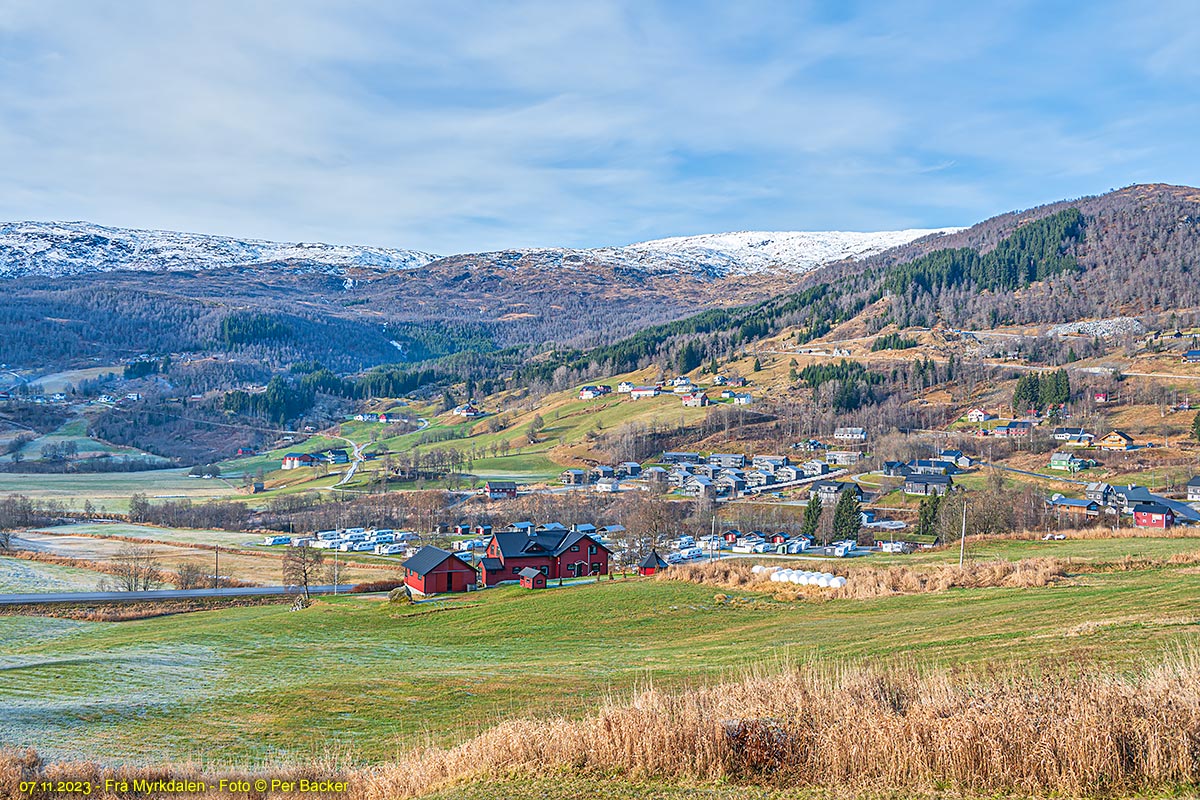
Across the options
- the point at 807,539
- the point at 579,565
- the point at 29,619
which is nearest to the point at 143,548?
the point at 29,619

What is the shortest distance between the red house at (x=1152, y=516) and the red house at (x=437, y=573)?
178 feet

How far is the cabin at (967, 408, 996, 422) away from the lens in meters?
129

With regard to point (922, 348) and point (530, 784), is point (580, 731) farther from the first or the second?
point (922, 348)

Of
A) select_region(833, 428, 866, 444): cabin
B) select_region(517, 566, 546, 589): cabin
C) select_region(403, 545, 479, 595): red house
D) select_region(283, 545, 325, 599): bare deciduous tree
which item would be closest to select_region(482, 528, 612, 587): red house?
select_region(517, 566, 546, 589): cabin

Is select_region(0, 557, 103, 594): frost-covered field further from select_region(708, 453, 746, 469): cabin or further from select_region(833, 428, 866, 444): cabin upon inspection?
select_region(833, 428, 866, 444): cabin

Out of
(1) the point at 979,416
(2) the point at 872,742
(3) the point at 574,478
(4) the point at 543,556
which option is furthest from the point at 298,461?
(2) the point at 872,742

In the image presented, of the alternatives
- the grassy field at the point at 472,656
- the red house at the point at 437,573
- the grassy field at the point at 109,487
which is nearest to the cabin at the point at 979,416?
the red house at the point at 437,573

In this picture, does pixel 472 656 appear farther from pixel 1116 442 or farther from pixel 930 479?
pixel 1116 442

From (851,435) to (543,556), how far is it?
8700cm

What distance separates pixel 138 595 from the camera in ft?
166

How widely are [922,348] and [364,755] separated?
177 metres

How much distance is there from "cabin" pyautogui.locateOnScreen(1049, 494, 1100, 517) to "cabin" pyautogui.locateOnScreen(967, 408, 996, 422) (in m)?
53.2

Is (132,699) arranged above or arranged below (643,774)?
below

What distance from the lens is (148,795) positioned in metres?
10.8
